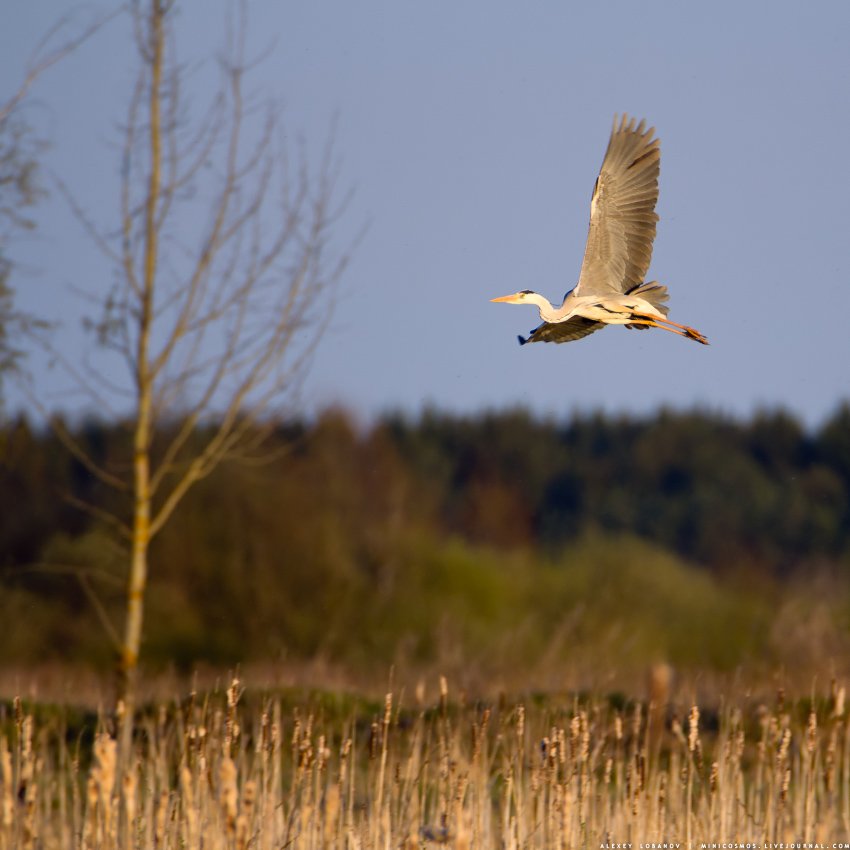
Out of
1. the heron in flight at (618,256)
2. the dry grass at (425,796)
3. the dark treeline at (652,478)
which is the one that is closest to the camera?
the dry grass at (425,796)

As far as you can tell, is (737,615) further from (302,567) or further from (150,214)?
(150,214)

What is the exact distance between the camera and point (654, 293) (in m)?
5.09

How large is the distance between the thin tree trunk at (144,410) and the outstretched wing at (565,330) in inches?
98.9

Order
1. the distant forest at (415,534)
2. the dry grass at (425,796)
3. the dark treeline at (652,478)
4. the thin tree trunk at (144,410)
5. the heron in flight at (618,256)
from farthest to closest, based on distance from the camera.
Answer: the dark treeline at (652,478), the distant forest at (415,534), the thin tree trunk at (144,410), the heron in flight at (618,256), the dry grass at (425,796)

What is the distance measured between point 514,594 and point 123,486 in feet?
18.7

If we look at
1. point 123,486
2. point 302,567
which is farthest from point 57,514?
point 123,486

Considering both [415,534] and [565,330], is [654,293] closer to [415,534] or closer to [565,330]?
[565,330]

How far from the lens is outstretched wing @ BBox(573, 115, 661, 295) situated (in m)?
5.14

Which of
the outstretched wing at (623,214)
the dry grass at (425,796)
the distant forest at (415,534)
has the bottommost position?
the dry grass at (425,796)

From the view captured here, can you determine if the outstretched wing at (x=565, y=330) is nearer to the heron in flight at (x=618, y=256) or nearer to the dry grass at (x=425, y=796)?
the heron in flight at (x=618, y=256)

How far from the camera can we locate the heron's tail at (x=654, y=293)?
5051 mm

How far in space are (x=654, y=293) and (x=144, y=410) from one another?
296 centimetres

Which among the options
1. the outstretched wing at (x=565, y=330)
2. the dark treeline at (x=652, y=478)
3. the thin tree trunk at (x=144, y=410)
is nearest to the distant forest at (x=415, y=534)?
the dark treeline at (x=652, y=478)

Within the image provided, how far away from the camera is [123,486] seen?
718cm
